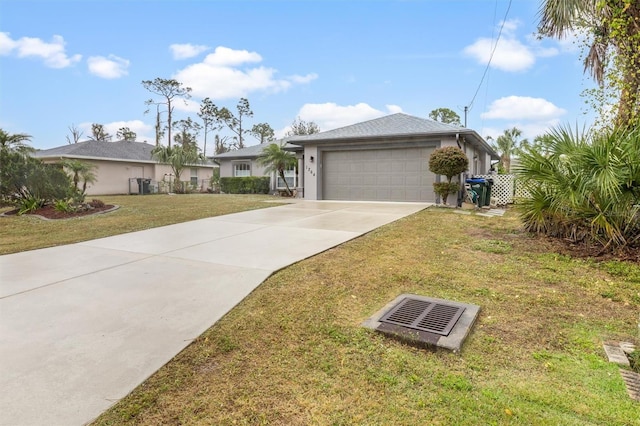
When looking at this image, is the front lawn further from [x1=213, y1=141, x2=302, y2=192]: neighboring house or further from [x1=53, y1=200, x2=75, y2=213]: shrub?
[x1=213, y1=141, x2=302, y2=192]: neighboring house

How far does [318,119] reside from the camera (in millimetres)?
37469

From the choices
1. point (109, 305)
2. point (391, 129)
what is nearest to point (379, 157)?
point (391, 129)

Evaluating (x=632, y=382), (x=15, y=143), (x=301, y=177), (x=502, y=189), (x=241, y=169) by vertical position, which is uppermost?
(x=15, y=143)

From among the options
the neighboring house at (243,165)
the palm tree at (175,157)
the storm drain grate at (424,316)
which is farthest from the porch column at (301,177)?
the storm drain grate at (424,316)

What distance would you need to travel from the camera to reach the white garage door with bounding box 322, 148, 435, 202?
14.0 meters

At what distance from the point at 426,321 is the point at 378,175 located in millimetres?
A: 11930

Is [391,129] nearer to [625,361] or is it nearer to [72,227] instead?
[72,227]

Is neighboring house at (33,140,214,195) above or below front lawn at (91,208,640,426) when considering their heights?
above

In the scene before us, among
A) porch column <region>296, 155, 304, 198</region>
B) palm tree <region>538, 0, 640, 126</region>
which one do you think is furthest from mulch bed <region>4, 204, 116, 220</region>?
palm tree <region>538, 0, 640, 126</region>

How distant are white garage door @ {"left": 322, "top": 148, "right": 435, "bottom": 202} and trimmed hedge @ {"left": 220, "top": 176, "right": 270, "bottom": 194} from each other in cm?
729

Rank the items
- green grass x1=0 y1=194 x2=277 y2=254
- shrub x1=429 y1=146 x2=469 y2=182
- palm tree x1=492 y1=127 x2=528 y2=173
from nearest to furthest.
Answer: green grass x1=0 y1=194 x2=277 y2=254 < shrub x1=429 y1=146 x2=469 y2=182 < palm tree x1=492 y1=127 x2=528 y2=173

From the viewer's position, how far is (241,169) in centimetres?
2386

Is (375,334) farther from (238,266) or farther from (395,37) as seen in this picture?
(395,37)

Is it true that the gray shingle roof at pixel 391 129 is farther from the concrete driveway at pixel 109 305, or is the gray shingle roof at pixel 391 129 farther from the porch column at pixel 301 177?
the concrete driveway at pixel 109 305
